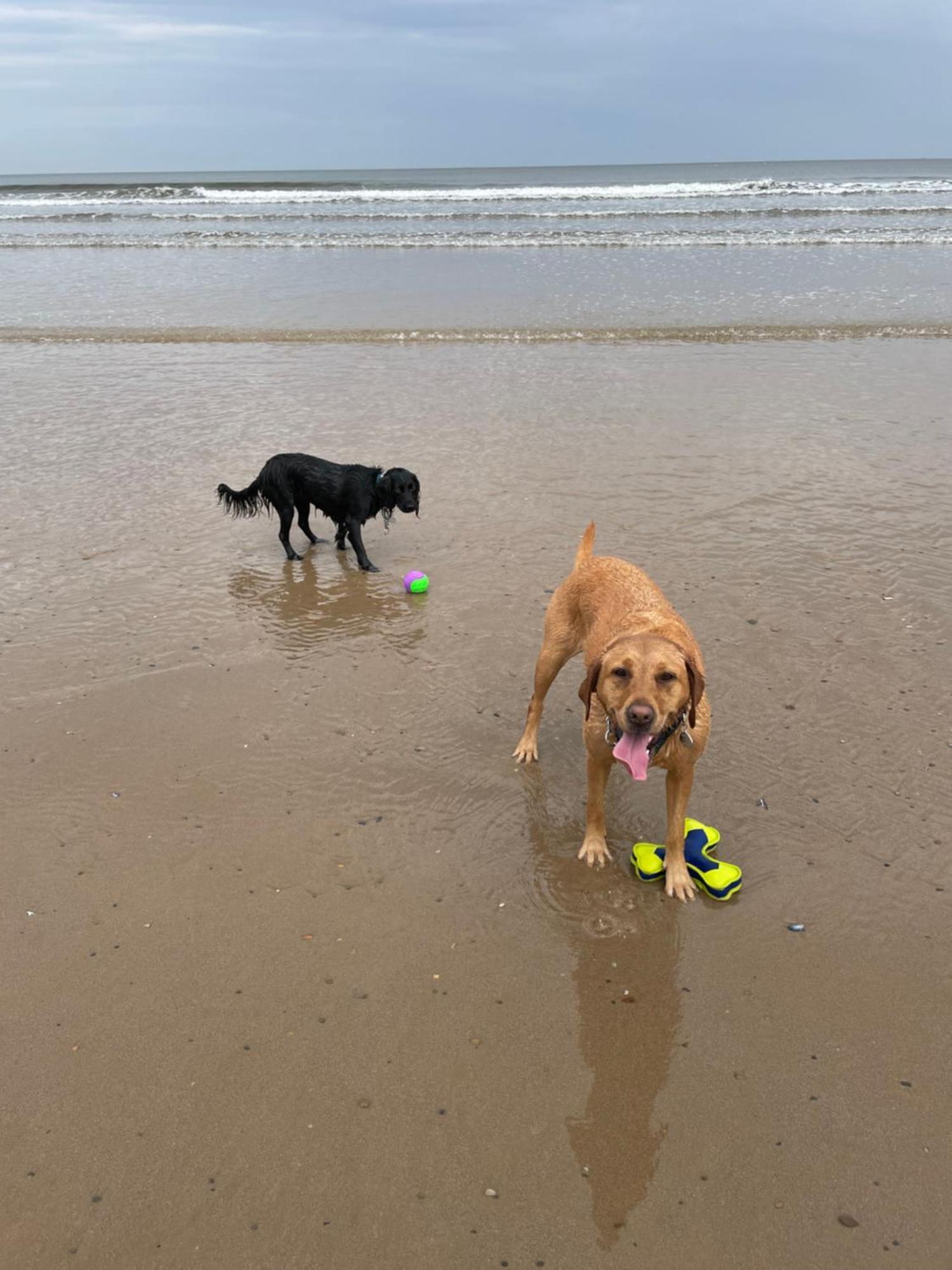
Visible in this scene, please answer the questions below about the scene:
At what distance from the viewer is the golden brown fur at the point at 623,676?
345cm

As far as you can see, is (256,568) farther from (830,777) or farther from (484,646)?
(830,777)

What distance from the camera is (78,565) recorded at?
735cm

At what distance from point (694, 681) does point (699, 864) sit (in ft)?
2.96

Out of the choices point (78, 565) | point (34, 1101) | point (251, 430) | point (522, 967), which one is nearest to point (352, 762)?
point (522, 967)

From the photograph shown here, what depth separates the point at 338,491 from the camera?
24.2 feet

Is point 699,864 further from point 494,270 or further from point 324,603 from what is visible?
point 494,270

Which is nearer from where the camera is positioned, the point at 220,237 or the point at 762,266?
the point at 762,266

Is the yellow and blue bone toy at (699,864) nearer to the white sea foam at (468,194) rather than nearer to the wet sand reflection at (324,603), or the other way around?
the wet sand reflection at (324,603)

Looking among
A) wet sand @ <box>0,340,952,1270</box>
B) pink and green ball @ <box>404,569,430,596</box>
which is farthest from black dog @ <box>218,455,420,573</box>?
pink and green ball @ <box>404,569,430,596</box>

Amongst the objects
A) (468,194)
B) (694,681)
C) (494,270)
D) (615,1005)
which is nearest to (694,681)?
(694,681)

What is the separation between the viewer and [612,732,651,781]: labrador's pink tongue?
3.48m

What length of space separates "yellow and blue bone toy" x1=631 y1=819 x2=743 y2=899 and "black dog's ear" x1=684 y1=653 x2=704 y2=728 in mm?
701

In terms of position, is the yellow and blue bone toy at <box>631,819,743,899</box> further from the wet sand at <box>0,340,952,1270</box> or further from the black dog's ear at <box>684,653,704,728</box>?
the black dog's ear at <box>684,653,704,728</box>

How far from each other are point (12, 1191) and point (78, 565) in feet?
17.5
